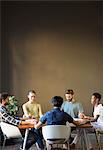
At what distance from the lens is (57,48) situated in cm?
718

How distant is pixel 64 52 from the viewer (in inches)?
283

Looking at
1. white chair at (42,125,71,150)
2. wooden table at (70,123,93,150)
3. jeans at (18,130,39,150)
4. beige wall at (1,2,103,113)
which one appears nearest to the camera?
white chair at (42,125,71,150)

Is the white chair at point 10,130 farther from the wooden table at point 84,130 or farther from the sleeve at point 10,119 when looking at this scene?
the wooden table at point 84,130

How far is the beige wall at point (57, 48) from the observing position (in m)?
7.13

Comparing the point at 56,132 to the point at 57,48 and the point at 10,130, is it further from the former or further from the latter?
the point at 57,48

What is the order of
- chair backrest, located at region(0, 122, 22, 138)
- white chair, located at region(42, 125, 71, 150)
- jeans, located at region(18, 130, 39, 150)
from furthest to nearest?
jeans, located at region(18, 130, 39, 150) → chair backrest, located at region(0, 122, 22, 138) → white chair, located at region(42, 125, 71, 150)

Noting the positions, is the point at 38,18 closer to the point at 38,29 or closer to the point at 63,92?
the point at 38,29

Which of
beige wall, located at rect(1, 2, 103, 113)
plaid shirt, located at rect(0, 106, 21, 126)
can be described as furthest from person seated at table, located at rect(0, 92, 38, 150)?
beige wall, located at rect(1, 2, 103, 113)

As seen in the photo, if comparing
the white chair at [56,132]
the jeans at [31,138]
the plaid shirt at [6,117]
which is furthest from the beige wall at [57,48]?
the white chair at [56,132]

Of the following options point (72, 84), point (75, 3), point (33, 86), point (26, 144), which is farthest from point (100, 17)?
point (26, 144)

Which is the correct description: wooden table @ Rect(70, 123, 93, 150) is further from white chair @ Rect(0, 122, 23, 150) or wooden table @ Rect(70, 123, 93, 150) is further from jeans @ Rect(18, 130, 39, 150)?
white chair @ Rect(0, 122, 23, 150)

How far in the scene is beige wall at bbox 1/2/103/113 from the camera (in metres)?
7.13

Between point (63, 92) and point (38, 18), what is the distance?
188 centimetres

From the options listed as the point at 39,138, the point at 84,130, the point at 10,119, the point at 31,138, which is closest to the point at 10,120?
the point at 10,119
